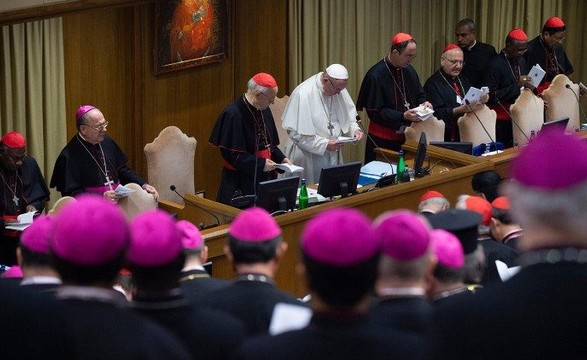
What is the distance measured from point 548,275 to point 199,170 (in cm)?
826

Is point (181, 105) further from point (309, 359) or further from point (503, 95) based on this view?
point (309, 359)

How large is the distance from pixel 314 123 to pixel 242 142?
761mm

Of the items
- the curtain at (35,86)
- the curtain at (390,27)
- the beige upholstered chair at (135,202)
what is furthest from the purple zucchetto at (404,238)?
the curtain at (390,27)

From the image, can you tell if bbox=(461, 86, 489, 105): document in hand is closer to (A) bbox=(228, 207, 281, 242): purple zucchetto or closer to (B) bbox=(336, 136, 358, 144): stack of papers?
(B) bbox=(336, 136, 358, 144): stack of papers

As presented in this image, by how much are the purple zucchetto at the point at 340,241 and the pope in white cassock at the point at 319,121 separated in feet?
20.3

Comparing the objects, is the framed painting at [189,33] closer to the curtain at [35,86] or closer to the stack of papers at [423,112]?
the curtain at [35,86]

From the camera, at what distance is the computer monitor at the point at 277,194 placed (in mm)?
7289

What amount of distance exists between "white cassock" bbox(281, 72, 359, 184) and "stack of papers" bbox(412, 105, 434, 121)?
588 millimetres

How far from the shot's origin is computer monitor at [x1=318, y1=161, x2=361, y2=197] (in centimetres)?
781

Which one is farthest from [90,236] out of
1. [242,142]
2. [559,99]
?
[559,99]

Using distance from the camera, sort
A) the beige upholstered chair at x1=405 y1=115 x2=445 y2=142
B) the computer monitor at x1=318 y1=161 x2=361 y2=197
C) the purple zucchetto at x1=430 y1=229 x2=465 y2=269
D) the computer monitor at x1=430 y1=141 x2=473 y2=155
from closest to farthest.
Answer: the purple zucchetto at x1=430 y1=229 x2=465 y2=269 → the computer monitor at x1=318 y1=161 x2=361 y2=197 → the computer monitor at x1=430 y1=141 x2=473 y2=155 → the beige upholstered chair at x1=405 y1=115 x2=445 y2=142

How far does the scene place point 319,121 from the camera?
9344 millimetres

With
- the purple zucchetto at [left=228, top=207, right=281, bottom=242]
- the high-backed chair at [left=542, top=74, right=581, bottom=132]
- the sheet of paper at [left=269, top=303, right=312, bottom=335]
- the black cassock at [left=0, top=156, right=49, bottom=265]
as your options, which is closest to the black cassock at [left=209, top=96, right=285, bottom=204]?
the black cassock at [left=0, top=156, right=49, bottom=265]

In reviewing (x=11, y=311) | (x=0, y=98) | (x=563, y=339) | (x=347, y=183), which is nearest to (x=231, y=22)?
(x=0, y=98)
